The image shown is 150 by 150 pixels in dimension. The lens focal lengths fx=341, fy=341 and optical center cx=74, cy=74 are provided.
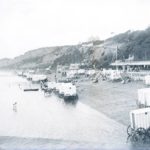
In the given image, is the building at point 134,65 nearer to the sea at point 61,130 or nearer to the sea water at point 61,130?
the sea at point 61,130

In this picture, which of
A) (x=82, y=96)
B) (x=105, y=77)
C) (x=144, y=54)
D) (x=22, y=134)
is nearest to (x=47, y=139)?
(x=22, y=134)

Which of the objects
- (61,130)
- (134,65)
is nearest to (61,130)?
(61,130)

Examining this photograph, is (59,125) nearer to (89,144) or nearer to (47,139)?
(47,139)

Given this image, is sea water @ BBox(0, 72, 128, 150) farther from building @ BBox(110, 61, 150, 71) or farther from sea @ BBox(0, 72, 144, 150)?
building @ BBox(110, 61, 150, 71)

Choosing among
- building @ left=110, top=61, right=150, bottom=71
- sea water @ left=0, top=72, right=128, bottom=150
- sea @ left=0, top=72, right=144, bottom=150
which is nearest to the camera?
sea @ left=0, top=72, right=144, bottom=150

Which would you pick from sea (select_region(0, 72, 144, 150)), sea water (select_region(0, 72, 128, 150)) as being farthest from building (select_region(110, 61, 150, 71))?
sea water (select_region(0, 72, 128, 150))

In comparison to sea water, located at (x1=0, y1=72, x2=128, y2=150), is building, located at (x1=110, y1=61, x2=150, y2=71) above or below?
above

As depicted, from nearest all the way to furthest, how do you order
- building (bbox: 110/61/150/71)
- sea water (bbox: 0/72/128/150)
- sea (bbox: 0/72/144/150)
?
sea (bbox: 0/72/144/150), sea water (bbox: 0/72/128/150), building (bbox: 110/61/150/71)

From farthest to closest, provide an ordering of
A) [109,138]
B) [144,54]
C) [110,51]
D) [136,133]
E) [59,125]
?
[110,51] < [144,54] < [59,125] < [109,138] < [136,133]

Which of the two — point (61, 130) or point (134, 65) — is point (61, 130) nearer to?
point (61, 130)

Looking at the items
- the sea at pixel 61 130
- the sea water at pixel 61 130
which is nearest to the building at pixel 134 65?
the sea at pixel 61 130

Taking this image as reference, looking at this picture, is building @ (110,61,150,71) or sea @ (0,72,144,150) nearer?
sea @ (0,72,144,150)
